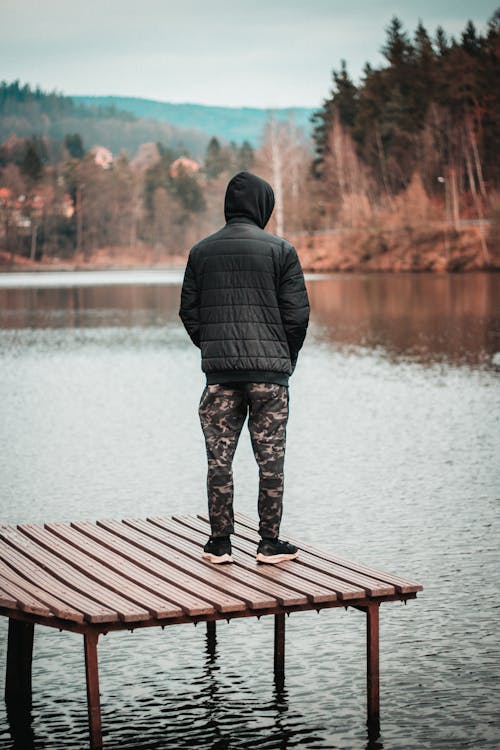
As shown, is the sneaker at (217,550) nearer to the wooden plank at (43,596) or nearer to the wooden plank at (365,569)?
the wooden plank at (365,569)

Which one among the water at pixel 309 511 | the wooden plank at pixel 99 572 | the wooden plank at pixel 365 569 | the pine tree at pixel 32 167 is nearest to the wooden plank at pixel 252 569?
the wooden plank at pixel 365 569

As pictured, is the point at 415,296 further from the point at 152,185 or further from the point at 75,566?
the point at 152,185

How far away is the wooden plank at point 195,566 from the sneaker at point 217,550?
40 millimetres

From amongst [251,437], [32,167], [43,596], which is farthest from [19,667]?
[32,167]

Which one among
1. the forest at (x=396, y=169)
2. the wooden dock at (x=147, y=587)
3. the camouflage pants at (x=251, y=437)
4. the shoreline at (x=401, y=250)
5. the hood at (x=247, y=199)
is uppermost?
the forest at (x=396, y=169)

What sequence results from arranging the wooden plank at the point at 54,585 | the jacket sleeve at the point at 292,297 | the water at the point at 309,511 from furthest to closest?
the jacket sleeve at the point at 292,297 → the water at the point at 309,511 → the wooden plank at the point at 54,585

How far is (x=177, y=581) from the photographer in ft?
18.4

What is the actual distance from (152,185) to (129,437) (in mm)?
170712

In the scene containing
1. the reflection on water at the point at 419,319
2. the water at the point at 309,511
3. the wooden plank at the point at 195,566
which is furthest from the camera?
the reflection on water at the point at 419,319

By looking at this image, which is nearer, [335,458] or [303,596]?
[303,596]

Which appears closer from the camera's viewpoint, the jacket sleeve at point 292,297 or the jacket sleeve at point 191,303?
the jacket sleeve at point 292,297

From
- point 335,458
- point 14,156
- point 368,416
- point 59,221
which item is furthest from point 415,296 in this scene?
point 14,156

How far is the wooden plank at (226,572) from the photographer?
5262 millimetres

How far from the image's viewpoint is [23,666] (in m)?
5.89
